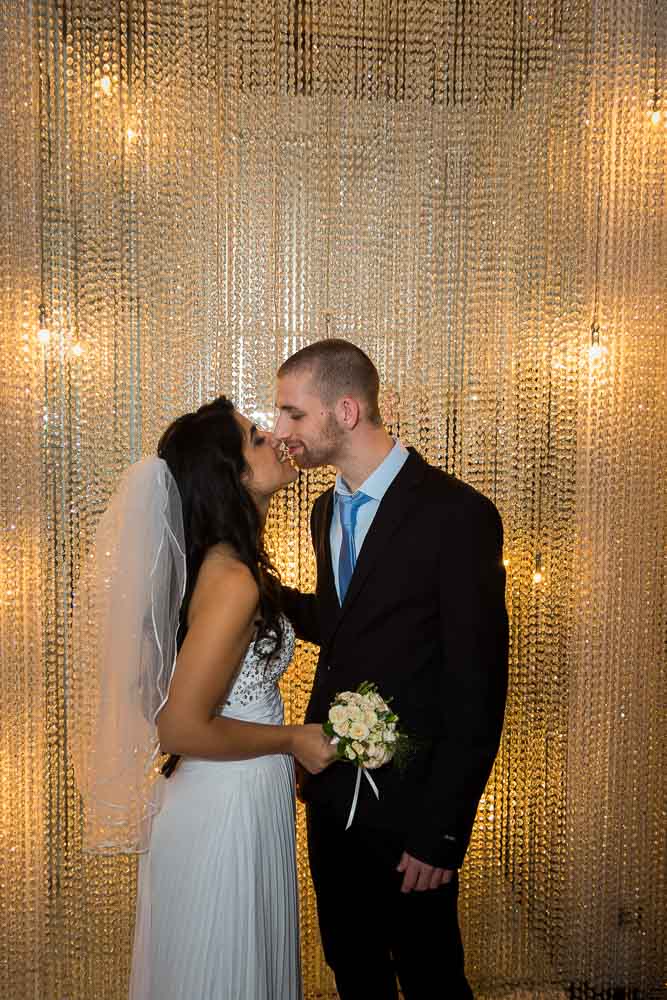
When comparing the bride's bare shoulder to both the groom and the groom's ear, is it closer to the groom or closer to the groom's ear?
the groom

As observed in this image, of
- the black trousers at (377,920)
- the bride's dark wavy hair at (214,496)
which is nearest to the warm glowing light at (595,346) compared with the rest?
the bride's dark wavy hair at (214,496)

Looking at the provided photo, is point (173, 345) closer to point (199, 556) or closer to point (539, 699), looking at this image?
point (199, 556)

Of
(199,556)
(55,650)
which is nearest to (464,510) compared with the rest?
(199,556)

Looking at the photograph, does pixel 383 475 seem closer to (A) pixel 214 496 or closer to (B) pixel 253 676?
(A) pixel 214 496

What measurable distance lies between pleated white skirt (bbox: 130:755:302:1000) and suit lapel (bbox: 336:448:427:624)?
17.1 inches

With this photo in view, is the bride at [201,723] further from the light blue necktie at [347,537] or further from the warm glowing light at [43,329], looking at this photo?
the warm glowing light at [43,329]

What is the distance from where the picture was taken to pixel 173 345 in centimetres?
267

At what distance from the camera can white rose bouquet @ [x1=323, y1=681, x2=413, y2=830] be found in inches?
72.0

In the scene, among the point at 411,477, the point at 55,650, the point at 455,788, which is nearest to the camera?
the point at 455,788

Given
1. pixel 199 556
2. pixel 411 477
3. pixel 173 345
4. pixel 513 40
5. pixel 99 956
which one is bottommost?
pixel 99 956

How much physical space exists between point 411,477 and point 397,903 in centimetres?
93

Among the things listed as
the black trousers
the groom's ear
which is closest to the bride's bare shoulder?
the groom's ear

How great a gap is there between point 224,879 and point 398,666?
22.5 inches

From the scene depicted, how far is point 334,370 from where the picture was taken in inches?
Result: 84.8
